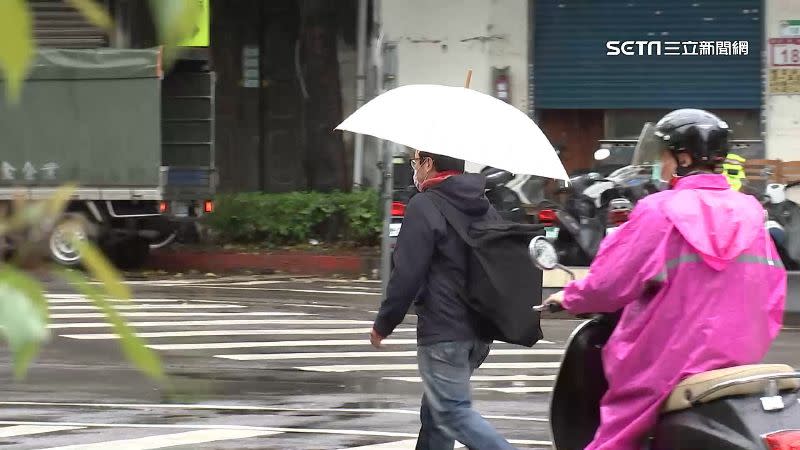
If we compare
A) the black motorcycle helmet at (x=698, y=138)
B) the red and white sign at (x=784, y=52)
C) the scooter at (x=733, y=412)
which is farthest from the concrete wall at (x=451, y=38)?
the scooter at (x=733, y=412)

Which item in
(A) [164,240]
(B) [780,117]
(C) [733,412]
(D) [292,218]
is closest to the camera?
(C) [733,412]

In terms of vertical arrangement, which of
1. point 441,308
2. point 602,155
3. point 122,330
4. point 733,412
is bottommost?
point 733,412

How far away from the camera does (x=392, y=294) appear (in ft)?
18.8

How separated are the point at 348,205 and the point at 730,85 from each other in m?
6.55

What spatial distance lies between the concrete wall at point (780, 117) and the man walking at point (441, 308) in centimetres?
1737

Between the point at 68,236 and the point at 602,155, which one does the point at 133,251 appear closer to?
the point at 602,155

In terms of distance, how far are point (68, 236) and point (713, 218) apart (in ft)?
9.62

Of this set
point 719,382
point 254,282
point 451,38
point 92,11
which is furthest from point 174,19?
point 451,38

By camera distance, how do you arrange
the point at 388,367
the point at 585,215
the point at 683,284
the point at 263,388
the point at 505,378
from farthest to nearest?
the point at 585,215, the point at 388,367, the point at 505,378, the point at 263,388, the point at 683,284

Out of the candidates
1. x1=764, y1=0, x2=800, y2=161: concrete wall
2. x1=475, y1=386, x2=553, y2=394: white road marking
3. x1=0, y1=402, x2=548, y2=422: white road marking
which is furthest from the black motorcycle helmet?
x1=764, y1=0, x2=800, y2=161: concrete wall

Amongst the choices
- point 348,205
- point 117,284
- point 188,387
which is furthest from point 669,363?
point 348,205

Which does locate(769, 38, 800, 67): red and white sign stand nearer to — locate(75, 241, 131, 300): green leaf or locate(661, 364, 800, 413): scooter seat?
locate(661, 364, 800, 413): scooter seat

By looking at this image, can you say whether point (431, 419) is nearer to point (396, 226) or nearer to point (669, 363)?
point (669, 363)

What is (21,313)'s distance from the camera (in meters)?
1.12
